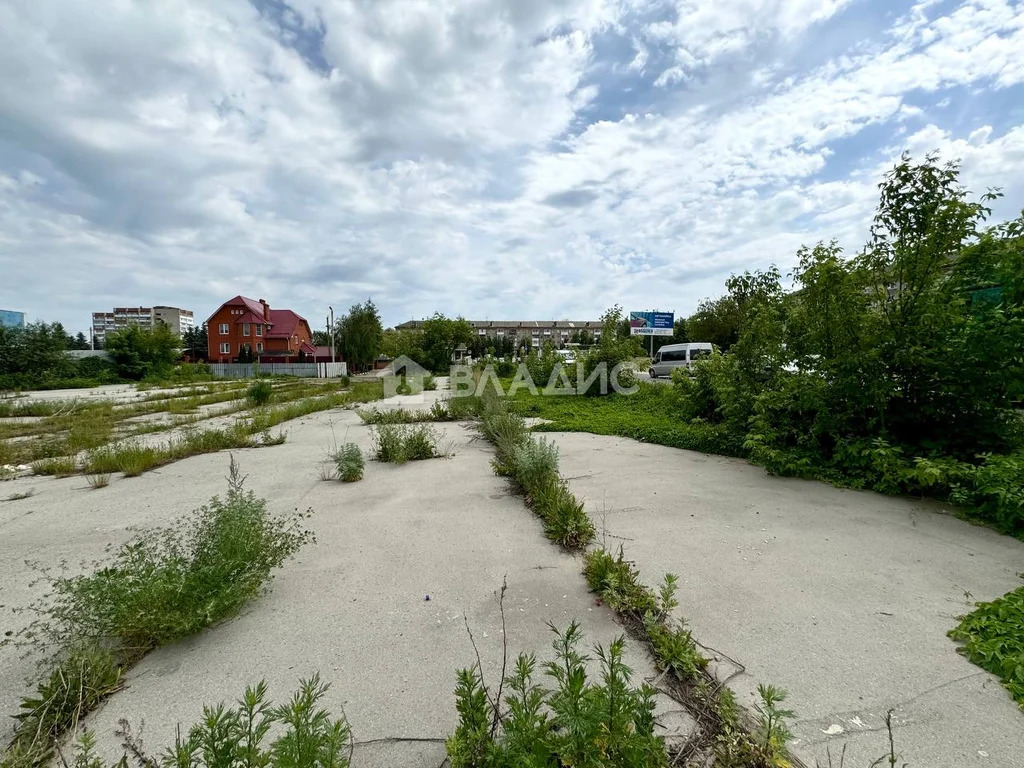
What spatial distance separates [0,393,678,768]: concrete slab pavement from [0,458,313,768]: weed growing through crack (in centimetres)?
11

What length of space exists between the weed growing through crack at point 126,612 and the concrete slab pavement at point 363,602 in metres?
0.11

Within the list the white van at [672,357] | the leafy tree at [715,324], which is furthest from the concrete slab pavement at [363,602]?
the leafy tree at [715,324]

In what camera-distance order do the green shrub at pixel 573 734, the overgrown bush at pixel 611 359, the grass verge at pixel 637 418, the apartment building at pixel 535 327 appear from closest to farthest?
the green shrub at pixel 573 734
the grass verge at pixel 637 418
the overgrown bush at pixel 611 359
the apartment building at pixel 535 327

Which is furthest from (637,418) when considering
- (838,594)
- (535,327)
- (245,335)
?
(535,327)

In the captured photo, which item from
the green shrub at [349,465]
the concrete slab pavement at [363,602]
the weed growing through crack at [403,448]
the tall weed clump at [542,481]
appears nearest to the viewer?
the concrete slab pavement at [363,602]

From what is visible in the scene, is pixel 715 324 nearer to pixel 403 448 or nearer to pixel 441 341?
pixel 441 341

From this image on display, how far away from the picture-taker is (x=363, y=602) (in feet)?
8.95

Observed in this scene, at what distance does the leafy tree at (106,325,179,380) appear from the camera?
3175cm

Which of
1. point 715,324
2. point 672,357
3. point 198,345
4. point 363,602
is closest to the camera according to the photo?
point 363,602

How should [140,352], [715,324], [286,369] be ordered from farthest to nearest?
[286,369] < [140,352] < [715,324]

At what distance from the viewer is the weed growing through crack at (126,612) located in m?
1.82

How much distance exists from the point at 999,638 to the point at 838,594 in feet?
2.24

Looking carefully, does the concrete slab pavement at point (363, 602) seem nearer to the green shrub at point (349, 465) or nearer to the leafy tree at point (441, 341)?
the green shrub at point (349, 465)

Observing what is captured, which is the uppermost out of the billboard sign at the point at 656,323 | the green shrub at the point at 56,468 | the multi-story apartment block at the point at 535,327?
the multi-story apartment block at the point at 535,327
